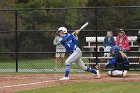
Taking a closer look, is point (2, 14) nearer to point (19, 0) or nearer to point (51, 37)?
point (51, 37)

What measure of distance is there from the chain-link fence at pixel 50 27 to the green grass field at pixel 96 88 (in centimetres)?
518

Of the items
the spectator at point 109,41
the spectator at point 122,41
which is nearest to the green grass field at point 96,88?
the spectator at point 122,41

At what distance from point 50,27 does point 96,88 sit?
792 cm

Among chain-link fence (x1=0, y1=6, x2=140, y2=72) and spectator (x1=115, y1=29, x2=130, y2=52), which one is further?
chain-link fence (x1=0, y1=6, x2=140, y2=72)

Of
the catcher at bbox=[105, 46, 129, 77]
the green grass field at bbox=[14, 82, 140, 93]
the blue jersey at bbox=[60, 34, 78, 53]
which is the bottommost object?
the green grass field at bbox=[14, 82, 140, 93]

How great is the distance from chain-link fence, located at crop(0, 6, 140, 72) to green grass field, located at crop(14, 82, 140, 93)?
5177 millimetres

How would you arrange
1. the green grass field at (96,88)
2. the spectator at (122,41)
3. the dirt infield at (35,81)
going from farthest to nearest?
1. the spectator at (122,41)
2. the dirt infield at (35,81)
3. the green grass field at (96,88)

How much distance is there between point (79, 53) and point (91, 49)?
15.8 feet

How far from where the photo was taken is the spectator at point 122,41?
65.4 feet

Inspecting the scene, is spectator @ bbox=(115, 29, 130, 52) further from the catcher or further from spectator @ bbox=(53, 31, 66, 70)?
spectator @ bbox=(53, 31, 66, 70)

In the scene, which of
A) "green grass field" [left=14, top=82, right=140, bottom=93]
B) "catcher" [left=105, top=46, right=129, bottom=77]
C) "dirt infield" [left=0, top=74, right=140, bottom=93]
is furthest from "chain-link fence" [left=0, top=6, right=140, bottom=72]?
"green grass field" [left=14, top=82, right=140, bottom=93]

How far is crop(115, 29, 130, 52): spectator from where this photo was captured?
19938 millimetres

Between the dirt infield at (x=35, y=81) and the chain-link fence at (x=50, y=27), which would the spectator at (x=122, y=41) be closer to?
the chain-link fence at (x=50, y=27)

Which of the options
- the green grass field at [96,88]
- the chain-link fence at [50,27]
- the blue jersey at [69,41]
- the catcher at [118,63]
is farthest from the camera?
the chain-link fence at [50,27]
